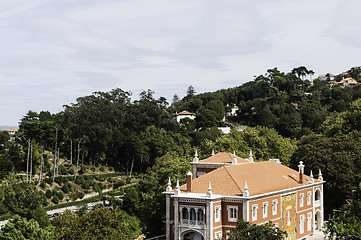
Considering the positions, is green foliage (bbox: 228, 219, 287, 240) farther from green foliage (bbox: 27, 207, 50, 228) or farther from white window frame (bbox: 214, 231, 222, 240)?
green foliage (bbox: 27, 207, 50, 228)

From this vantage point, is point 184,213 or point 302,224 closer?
point 184,213

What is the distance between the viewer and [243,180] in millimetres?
41500

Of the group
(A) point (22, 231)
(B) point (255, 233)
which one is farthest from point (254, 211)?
(A) point (22, 231)

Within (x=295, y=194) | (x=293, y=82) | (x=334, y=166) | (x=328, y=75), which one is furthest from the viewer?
(x=328, y=75)

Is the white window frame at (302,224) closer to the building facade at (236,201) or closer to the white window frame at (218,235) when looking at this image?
the building facade at (236,201)

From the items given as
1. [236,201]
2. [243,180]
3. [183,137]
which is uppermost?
[183,137]

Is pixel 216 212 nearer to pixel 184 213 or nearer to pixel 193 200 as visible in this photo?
pixel 193 200

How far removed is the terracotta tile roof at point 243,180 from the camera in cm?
4003

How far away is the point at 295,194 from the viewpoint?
149ft

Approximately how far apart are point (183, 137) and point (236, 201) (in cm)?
6069

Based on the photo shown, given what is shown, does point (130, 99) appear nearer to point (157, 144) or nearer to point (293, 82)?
point (157, 144)

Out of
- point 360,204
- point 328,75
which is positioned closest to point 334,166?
point 360,204

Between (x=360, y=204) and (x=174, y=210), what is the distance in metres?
15.0

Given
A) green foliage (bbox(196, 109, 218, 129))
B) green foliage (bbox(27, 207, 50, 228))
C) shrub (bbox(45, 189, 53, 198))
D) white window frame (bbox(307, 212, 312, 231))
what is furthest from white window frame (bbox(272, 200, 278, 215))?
green foliage (bbox(196, 109, 218, 129))
